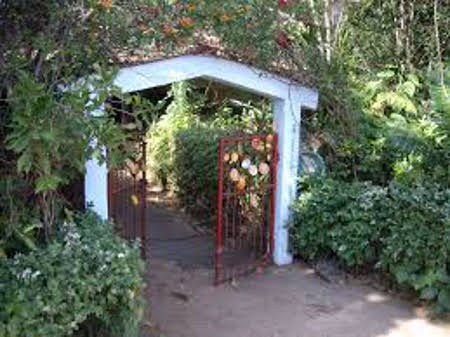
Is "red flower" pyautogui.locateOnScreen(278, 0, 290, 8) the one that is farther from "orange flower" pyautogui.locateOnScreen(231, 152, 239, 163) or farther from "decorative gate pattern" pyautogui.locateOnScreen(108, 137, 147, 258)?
"decorative gate pattern" pyautogui.locateOnScreen(108, 137, 147, 258)

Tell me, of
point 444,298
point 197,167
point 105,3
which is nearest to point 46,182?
point 105,3

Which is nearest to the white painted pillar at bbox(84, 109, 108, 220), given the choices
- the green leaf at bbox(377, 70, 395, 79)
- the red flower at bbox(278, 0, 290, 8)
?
the red flower at bbox(278, 0, 290, 8)

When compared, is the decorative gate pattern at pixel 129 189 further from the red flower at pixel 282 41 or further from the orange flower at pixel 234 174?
the red flower at pixel 282 41

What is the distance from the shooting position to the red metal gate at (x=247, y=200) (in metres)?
6.89

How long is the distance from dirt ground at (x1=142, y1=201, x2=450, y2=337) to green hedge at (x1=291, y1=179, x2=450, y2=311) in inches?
11.9

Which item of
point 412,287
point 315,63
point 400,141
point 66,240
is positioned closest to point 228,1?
point 315,63

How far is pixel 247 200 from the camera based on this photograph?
25.0 feet

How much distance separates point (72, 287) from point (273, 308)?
109 inches

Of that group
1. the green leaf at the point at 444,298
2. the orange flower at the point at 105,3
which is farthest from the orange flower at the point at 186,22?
the green leaf at the point at 444,298

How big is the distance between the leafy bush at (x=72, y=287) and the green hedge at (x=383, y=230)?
2.85 meters

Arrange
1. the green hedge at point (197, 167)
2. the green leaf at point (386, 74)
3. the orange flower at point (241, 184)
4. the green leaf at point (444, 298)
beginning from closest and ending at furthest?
1. the green leaf at point (444, 298)
2. the orange flower at point (241, 184)
3. the green leaf at point (386, 74)
4. the green hedge at point (197, 167)

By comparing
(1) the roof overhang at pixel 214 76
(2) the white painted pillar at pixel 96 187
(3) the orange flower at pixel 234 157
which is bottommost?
(2) the white painted pillar at pixel 96 187

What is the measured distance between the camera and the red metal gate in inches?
271

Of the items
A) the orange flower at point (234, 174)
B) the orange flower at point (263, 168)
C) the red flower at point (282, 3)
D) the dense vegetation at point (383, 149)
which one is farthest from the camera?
the orange flower at point (263, 168)
